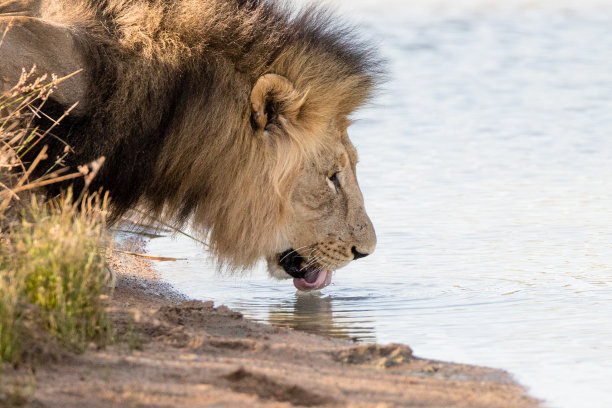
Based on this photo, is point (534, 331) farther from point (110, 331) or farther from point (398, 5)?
point (398, 5)

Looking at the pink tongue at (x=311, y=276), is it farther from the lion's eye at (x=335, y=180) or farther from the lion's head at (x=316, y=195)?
the lion's eye at (x=335, y=180)

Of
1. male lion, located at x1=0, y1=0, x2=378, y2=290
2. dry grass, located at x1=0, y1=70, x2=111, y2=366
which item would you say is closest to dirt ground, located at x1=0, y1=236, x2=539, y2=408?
dry grass, located at x1=0, y1=70, x2=111, y2=366

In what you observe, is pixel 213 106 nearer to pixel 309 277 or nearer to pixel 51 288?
pixel 309 277

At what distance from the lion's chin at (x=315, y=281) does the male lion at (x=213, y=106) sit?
33cm

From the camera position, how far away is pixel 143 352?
175 inches

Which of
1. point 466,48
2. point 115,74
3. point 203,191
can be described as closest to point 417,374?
point 203,191

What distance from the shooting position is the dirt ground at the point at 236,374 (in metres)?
3.85

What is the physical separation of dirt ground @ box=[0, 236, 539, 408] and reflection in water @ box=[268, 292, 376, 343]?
38 centimetres

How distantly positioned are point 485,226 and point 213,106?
3373mm

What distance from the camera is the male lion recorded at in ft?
17.8

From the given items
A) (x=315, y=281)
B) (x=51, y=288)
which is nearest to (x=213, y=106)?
(x=315, y=281)

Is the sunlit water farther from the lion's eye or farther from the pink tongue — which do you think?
the lion's eye

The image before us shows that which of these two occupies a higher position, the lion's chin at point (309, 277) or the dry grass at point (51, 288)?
the lion's chin at point (309, 277)

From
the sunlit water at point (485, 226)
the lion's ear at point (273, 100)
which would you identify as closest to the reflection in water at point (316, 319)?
the sunlit water at point (485, 226)
